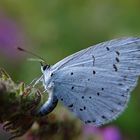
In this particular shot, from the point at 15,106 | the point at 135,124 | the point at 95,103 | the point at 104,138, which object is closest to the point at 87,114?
the point at 95,103

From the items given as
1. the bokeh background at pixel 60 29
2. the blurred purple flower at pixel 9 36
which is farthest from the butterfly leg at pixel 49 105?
the blurred purple flower at pixel 9 36

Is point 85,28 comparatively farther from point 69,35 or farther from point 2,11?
point 2,11

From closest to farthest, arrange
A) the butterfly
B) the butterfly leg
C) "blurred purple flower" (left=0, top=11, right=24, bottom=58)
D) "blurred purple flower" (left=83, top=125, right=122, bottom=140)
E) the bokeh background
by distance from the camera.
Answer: the butterfly leg
the butterfly
"blurred purple flower" (left=83, top=125, right=122, bottom=140)
the bokeh background
"blurred purple flower" (left=0, top=11, right=24, bottom=58)

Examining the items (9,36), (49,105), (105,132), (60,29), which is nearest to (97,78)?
(49,105)

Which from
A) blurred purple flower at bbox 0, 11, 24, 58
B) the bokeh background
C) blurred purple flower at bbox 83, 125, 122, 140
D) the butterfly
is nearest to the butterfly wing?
the butterfly

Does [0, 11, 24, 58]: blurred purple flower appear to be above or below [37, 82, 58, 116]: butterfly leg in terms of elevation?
above

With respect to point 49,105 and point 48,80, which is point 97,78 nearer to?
point 48,80

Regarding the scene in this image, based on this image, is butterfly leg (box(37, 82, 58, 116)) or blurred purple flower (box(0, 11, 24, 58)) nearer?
butterfly leg (box(37, 82, 58, 116))

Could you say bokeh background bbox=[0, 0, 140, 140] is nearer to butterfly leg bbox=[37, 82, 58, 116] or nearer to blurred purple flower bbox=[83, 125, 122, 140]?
blurred purple flower bbox=[83, 125, 122, 140]
